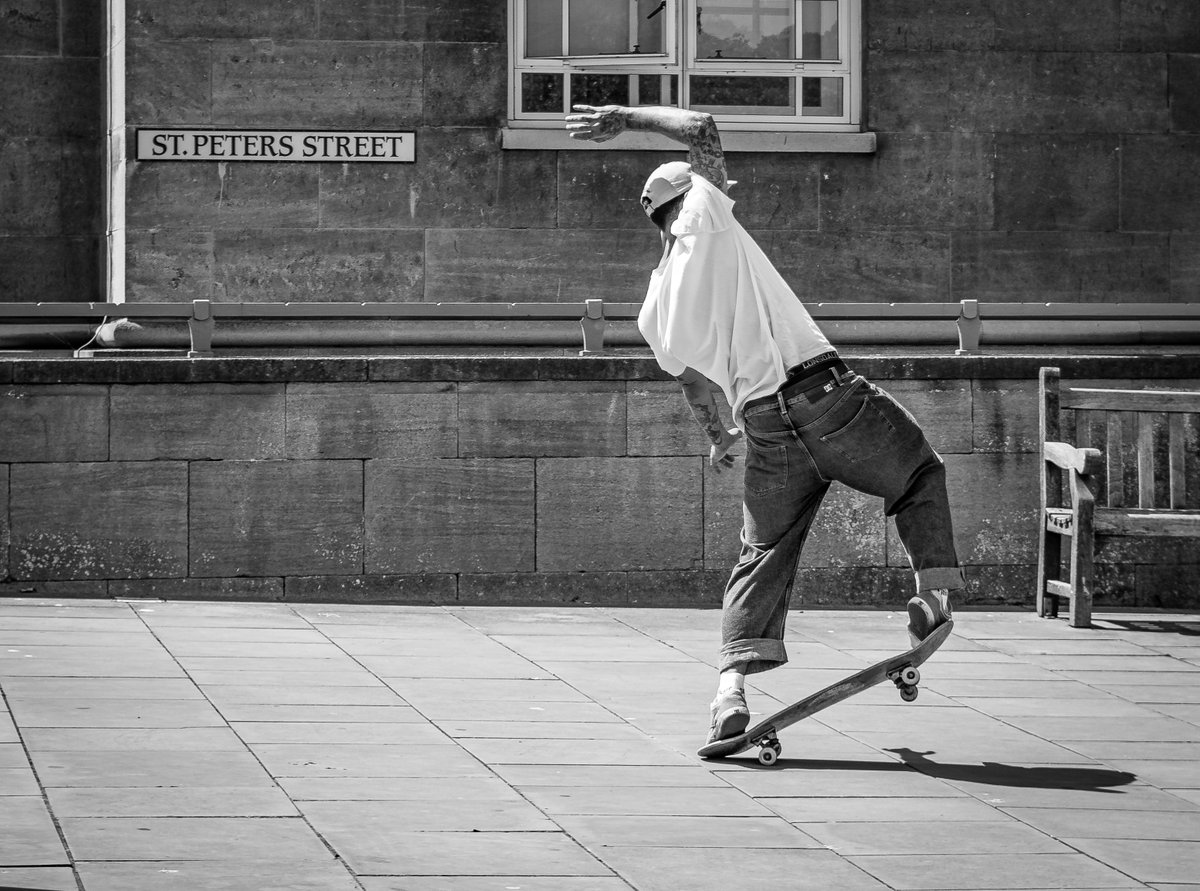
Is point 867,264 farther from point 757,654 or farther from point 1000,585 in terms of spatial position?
point 757,654

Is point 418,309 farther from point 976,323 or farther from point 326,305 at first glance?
point 976,323

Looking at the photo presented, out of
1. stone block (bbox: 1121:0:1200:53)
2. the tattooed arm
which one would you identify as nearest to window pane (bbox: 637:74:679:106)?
stone block (bbox: 1121:0:1200:53)

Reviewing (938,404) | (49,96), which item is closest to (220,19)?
(49,96)

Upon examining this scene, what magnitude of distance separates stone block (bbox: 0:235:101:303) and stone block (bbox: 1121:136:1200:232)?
21.6ft

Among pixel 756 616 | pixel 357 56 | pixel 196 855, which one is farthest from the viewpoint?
pixel 357 56

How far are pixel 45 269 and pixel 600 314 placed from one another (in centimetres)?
436

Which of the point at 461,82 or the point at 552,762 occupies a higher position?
the point at 461,82

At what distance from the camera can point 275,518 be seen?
866 centimetres

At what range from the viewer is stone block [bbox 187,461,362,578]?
8609 millimetres

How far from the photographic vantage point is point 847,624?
8.52 metres

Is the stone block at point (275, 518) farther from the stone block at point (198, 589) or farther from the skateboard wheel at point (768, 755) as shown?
the skateboard wheel at point (768, 755)

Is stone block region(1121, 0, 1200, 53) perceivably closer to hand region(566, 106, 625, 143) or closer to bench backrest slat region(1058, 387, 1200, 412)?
bench backrest slat region(1058, 387, 1200, 412)

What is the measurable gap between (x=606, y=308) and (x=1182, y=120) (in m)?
4.26

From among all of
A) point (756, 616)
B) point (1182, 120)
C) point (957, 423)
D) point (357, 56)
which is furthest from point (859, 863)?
point (1182, 120)
